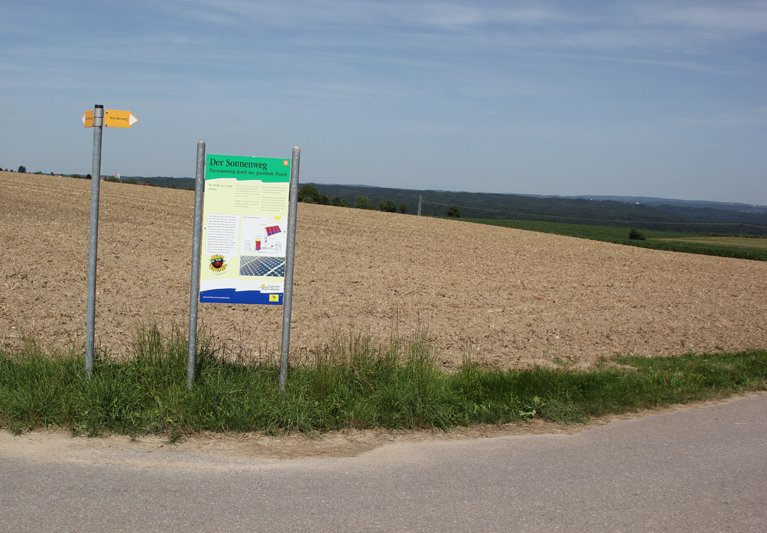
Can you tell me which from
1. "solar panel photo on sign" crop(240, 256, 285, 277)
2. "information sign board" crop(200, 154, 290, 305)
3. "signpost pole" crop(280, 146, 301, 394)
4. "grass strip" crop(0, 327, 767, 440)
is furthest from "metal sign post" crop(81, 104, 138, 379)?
"signpost pole" crop(280, 146, 301, 394)

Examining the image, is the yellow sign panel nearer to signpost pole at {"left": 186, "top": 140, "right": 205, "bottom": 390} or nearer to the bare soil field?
signpost pole at {"left": 186, "top": 140, "right": 205, "bottom": 390}

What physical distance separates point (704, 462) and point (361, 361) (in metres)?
2.97

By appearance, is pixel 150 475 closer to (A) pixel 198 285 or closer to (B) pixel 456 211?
(A) pixel 198 285

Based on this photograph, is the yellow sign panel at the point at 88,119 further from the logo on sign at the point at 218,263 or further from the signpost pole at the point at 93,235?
the logo on sign at the point at 218,263

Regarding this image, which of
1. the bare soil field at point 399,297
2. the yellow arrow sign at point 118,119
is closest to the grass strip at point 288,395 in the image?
the bare soil field at point 399,297

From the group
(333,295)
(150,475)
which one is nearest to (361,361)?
(150,475)

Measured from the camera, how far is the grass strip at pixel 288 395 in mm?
4883

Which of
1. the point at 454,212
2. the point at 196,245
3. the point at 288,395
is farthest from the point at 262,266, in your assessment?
the point at 454,212

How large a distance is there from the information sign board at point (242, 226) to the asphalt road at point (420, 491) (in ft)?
5.36

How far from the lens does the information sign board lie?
17.6 ft

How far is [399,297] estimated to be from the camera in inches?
513

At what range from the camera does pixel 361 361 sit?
588 centimetres

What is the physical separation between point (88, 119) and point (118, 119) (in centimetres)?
36

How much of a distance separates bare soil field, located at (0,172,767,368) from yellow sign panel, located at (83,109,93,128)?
206 centimetres
